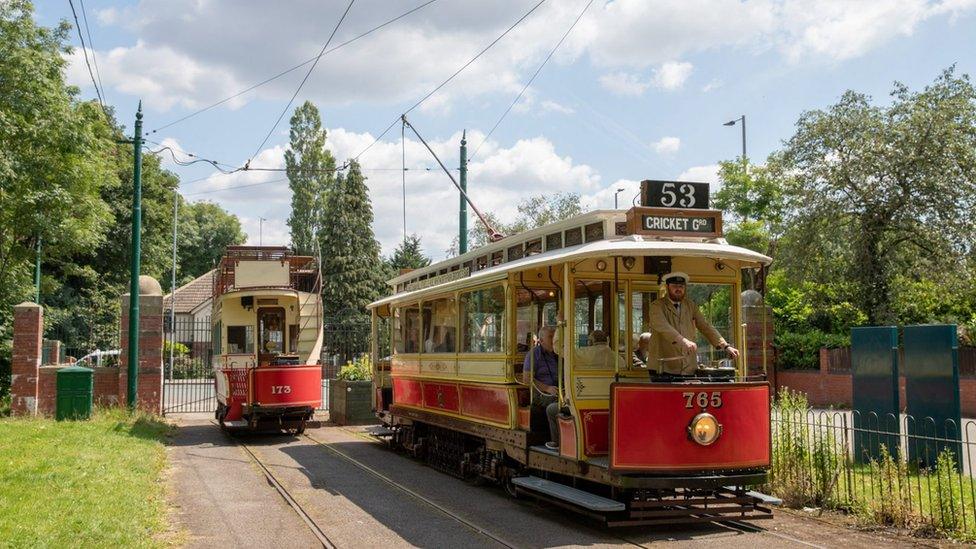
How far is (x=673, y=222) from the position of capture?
9445 millimetres

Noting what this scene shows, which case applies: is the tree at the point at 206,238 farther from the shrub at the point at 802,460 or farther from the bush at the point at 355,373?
the shrub at the point at 802,460

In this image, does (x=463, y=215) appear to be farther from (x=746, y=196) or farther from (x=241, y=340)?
(x=746, y=196)

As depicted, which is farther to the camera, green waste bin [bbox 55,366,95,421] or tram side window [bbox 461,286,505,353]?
green waste bin [bbox 55,366,95,421]

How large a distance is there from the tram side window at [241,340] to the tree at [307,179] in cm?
3996

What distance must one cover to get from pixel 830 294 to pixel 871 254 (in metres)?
1.93

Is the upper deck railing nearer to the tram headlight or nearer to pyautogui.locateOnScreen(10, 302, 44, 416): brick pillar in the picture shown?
pyautogui.locateOnScreen(10, 302, 44, 416): brick pillar

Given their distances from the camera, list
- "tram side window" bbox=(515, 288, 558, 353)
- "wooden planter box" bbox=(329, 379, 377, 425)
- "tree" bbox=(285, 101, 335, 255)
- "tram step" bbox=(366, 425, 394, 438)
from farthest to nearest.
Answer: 1. "tree" bbox=(285, 101, 335, 255)
2. "wooden planter box" bbox=(329, 379, 377, 425)
3. "tram step" bbox=(366, 425, 394, 438)
4. "tram side window" bbox=(515, 288, 558, 353)

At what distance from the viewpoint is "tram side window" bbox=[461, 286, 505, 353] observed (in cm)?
1124

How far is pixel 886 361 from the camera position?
1121 centimetres

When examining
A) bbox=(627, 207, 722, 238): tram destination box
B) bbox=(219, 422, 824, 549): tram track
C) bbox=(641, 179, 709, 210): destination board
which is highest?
bbox=(641, 179, 709, 210): destination board

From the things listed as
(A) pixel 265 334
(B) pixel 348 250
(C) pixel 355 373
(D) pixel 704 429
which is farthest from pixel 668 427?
(B) pixel 348 250

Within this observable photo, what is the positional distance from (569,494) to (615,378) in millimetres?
1353

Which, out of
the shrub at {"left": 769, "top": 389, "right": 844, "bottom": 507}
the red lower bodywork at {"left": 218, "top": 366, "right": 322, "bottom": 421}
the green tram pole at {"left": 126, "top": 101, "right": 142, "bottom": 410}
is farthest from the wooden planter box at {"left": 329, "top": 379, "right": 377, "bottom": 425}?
the shrub at {"left": 769, "top": 389, "right": 844, "bottom": 507}

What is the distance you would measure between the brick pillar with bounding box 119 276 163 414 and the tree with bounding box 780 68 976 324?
17.6 m
